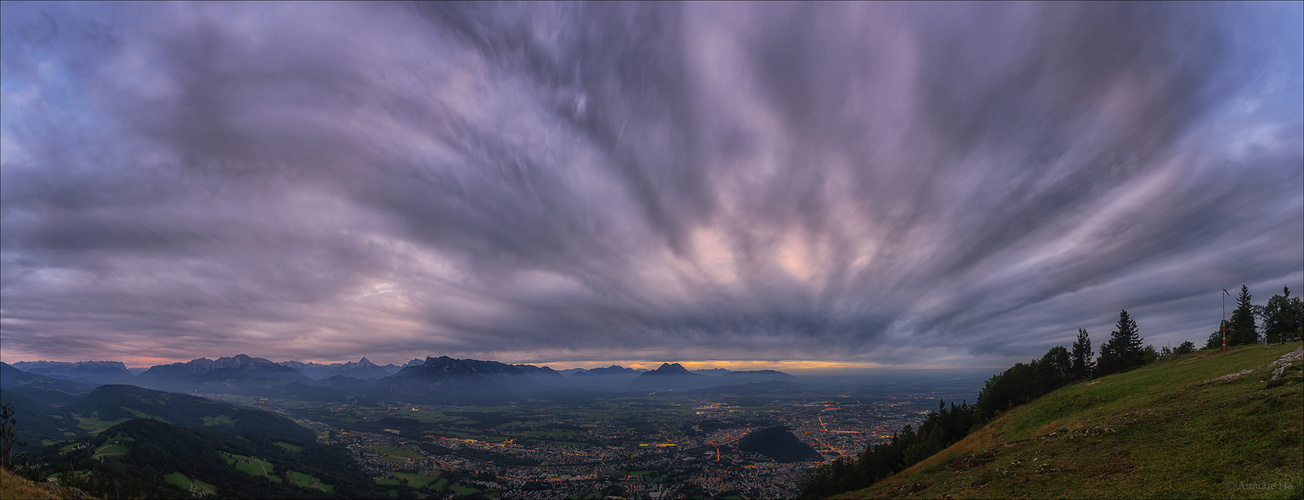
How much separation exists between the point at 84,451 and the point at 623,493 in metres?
190

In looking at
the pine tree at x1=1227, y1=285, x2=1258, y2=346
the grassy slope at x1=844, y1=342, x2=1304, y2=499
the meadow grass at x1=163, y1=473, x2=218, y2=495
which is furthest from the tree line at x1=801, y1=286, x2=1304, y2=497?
the meadow grass at x1=163, y1=473, x2=218, y2=495

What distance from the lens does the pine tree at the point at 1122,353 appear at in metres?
71.1

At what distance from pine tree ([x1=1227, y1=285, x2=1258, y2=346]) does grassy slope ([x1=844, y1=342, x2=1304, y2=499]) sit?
42.2 m

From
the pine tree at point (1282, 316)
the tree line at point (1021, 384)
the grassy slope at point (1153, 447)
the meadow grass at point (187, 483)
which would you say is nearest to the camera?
the grassy slope at point (1153, 447)

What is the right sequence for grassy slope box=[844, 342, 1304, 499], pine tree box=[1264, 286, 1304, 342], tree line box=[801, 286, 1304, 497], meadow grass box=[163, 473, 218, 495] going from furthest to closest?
meadow grass box=[163, 473, 218, 495] → pine tree box=[1264, 286, 1304, 342] → tree line box=[801, 286, 1304, 497] → grassy slope box=[844, 342, 1304, 499]

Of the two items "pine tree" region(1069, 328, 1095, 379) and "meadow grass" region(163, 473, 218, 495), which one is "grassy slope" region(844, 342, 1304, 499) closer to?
"pine tree" region(1069, 328, 1095, 379)

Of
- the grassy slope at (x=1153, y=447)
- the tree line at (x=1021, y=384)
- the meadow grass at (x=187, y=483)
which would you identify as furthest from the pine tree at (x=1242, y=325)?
the meadow grass at (x=187, y=483)

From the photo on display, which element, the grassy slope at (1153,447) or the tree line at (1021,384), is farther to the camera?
the tree line at (1021,384)

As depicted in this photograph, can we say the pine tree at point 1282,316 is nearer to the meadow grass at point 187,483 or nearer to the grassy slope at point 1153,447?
the grassy slope at point 1153,447

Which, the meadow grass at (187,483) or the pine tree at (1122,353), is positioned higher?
the pine tree at (1122,353)

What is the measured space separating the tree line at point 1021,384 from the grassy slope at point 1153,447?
58.2ft

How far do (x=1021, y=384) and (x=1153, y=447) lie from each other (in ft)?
168

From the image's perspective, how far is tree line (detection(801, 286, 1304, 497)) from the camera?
61.5 m

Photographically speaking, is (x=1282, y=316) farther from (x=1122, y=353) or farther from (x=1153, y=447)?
(x=1153, y=447)
